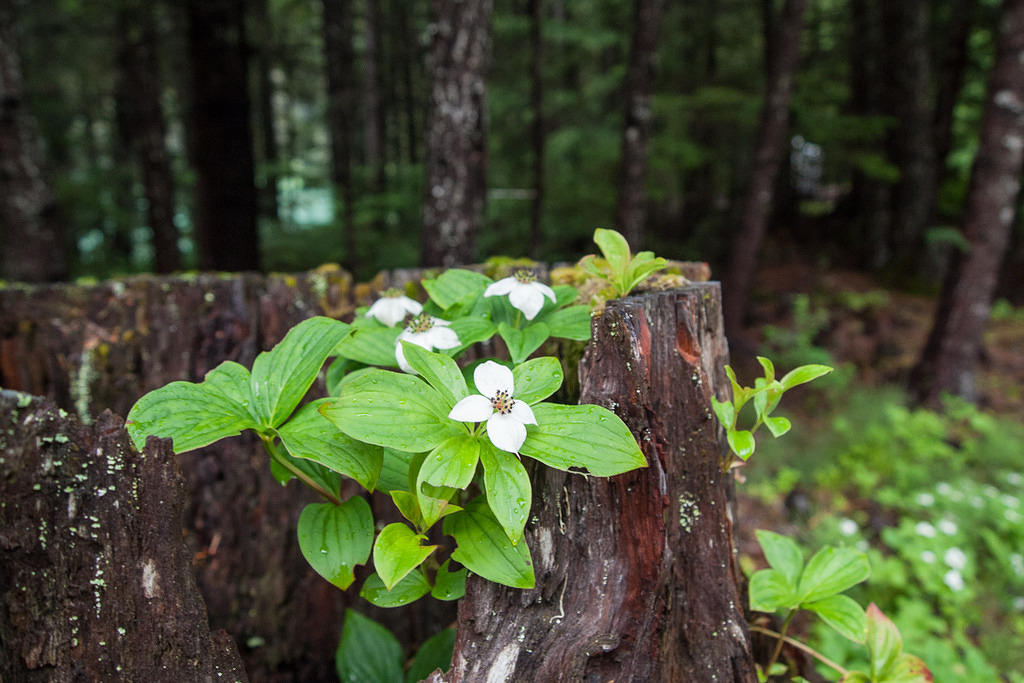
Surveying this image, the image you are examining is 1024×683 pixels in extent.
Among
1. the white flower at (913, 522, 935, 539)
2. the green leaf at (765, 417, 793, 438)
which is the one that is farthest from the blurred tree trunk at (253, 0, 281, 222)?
the green leaf at (765, 417, 793, 438)

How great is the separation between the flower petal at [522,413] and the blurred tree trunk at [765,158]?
5514 millimetres

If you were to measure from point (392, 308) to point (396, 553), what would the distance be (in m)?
0.56

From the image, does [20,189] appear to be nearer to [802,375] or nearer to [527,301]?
[527,301]

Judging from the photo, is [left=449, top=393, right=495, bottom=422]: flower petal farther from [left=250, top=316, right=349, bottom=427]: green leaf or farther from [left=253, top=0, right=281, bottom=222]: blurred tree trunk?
[left=253, top=0, right=281, bottom=222]: blurred tree trunk

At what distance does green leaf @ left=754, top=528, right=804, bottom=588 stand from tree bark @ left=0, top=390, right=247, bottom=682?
1204mm

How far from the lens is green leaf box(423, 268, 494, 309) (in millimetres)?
1331

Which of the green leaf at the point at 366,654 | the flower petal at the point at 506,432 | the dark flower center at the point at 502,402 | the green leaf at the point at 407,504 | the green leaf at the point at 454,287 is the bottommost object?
the green leaf at the point at 366,654

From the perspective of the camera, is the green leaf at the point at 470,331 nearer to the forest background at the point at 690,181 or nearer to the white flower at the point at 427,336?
the white flower at the point at 427,336

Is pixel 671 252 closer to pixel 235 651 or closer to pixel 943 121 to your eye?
pixel 943 121

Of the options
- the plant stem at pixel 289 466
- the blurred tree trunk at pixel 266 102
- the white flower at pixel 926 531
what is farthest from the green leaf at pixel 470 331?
the blurred tree trunk at pixel 266 102

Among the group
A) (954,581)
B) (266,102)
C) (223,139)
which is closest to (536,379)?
(954,581)

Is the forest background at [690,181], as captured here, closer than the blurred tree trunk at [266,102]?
Yes

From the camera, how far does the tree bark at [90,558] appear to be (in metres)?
1.00

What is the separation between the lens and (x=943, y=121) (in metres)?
8.84
